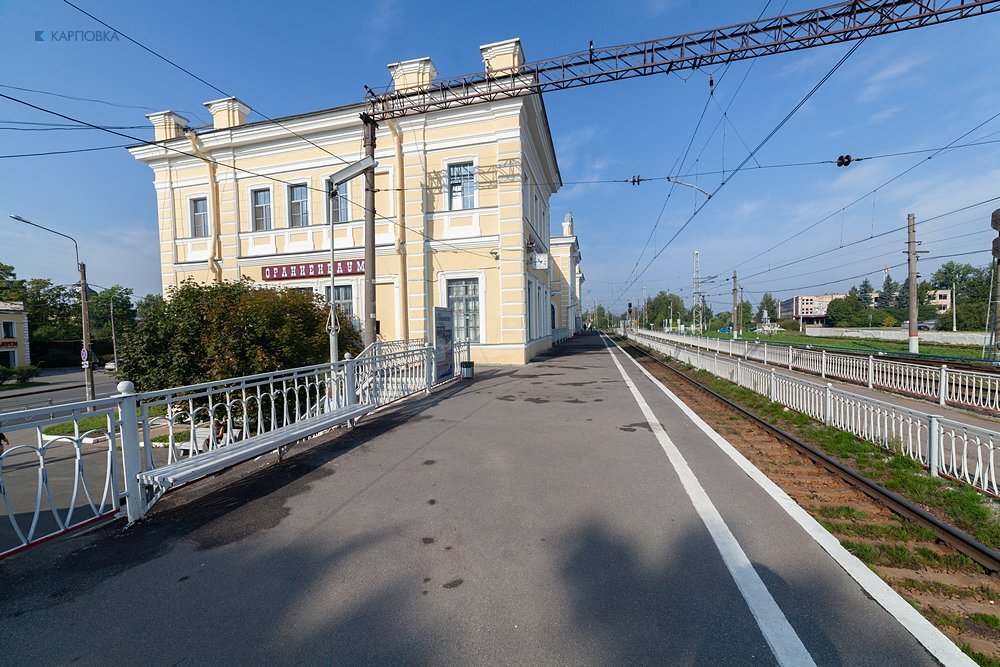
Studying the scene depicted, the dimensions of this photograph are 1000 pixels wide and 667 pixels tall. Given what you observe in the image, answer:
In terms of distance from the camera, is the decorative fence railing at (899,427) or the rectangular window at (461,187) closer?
the decorative fence railing at (899,427)

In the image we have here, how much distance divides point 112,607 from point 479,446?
3.94 metres

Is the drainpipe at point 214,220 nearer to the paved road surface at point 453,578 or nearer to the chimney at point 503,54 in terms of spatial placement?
the chimney at point 503,54

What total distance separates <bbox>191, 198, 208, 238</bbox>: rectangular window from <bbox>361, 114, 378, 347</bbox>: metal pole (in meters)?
15.1

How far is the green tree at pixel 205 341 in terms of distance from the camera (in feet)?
26.1

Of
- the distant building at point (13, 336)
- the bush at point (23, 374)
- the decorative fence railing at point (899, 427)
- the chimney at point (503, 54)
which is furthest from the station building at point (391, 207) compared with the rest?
the distant building at point (13, 336)

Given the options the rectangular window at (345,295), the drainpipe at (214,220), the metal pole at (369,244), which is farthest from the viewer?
the drainpipe at (214,220)

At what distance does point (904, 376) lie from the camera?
1098 cm

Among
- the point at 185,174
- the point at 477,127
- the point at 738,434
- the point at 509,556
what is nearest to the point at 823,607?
the point at 509,556

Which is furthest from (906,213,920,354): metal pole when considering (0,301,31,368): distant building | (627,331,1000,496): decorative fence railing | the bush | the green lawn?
(0,301,31,368): distant building

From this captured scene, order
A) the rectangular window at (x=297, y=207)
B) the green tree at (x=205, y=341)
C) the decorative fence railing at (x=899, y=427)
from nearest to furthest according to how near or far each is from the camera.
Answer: the decorative fence railing at (x=899, y=427), the green tree at (x=205, y=341), the rectangular window at (x=297, y=207)

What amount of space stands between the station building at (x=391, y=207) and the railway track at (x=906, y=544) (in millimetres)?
12790

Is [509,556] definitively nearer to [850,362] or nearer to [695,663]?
[695,663]

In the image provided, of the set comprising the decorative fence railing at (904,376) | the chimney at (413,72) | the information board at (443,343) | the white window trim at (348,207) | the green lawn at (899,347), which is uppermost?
the chimney at (413,72)

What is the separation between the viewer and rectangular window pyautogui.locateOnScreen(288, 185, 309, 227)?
1997cm
